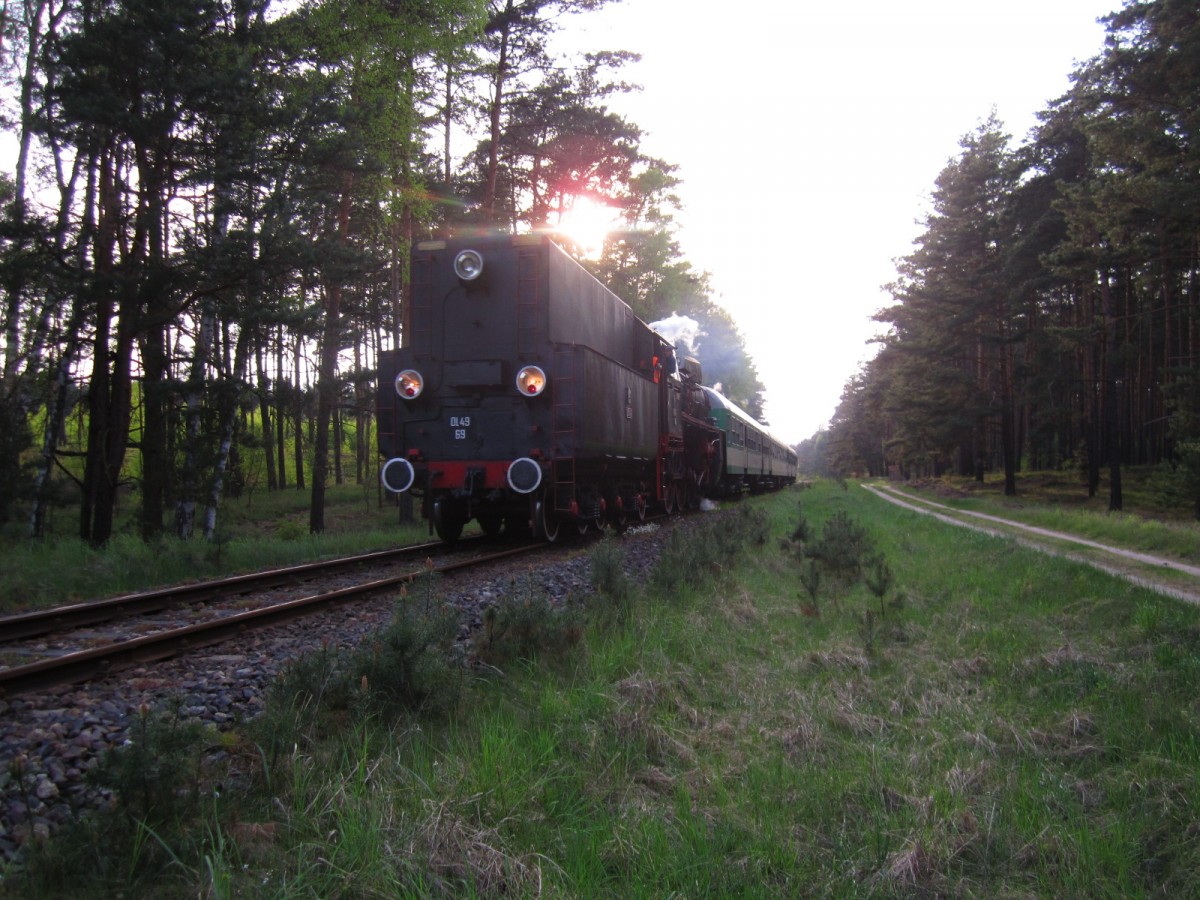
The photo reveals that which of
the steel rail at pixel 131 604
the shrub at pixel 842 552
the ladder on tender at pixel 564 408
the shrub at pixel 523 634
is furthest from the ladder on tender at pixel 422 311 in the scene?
the shrub at pixel 523 634

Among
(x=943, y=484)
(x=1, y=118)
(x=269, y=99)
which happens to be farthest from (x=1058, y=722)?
(x=943, y=484)

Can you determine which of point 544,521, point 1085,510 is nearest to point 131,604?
point 544,521

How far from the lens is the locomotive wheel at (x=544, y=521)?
1069 cm

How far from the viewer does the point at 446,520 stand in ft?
37.2

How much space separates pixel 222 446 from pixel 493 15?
40.5 ft

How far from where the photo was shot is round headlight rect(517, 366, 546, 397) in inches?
396

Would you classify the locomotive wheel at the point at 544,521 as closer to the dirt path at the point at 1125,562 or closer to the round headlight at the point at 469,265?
the round headlight at the point at 469,265

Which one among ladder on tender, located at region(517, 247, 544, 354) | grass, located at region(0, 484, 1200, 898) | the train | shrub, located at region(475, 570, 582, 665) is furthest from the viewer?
ladder on tender, located at region(517, 247, 544, 354)

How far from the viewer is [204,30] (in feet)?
39.5

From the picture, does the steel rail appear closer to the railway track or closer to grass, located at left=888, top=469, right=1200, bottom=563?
the railway track

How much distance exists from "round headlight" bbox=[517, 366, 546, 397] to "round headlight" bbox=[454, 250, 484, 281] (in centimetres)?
161

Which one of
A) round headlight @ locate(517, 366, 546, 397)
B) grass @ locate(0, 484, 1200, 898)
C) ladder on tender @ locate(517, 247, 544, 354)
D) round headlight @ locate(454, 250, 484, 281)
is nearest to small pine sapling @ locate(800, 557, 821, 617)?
grass @ locate(0, 484, 1200, 898)

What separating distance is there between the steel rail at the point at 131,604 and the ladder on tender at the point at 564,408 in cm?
303

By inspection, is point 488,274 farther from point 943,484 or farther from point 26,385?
point 943,484
